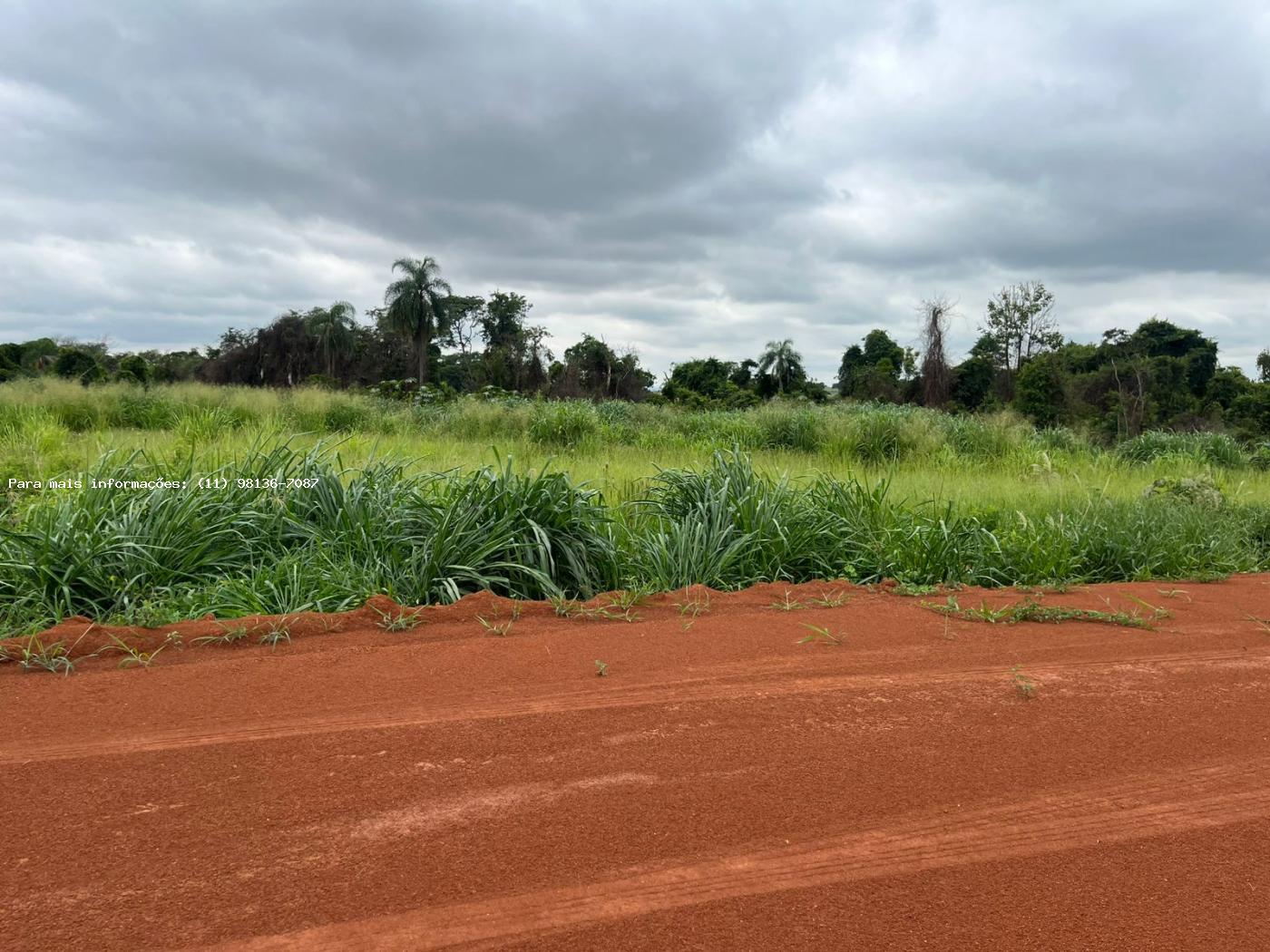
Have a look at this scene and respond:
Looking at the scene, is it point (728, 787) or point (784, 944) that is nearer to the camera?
point (784, 944)

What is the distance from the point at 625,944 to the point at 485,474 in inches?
182

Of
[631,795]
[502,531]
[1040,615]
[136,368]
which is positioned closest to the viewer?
[631,795]

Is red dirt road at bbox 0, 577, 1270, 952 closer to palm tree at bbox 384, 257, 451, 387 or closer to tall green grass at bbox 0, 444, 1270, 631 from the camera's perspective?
tall green grass at bbox 0, 444, 1270, 631

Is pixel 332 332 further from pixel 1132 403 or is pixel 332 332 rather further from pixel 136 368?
pixel 1132 403

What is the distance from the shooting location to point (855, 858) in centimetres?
244

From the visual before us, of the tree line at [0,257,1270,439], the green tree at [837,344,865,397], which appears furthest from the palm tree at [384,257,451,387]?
the green tree at [837,344,865,397]

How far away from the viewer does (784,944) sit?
2.08 meters

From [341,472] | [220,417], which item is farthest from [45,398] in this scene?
[341,472]

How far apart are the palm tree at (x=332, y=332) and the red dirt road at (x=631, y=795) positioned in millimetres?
39822

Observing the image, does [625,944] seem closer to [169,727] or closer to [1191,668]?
[169,727]

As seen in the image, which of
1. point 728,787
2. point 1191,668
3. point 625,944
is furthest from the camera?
point 1191,668

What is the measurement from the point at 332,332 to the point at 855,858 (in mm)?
42606

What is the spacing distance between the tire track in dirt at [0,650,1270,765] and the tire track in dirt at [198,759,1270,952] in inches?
40.9

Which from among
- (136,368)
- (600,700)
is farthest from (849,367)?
(600,700)
